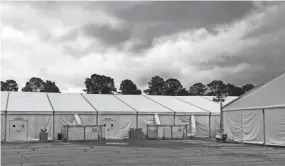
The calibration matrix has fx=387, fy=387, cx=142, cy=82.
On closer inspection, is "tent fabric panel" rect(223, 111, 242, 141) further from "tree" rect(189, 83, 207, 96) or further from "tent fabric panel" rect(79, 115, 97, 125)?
"tree" rect(189, 83, 207, 96)

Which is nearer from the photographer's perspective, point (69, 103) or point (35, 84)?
point (69, 103)

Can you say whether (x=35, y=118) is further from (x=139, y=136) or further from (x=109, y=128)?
(x=139, y=136)

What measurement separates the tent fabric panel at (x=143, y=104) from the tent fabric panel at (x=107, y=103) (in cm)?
98

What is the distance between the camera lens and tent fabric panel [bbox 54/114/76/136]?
118ft

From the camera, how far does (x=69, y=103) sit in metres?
38.8

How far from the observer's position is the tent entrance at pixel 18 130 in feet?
113

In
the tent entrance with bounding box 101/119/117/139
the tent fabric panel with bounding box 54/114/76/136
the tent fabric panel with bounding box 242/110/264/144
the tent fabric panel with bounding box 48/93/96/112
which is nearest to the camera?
the tent fabric panel with bounding box 242/110/264/144

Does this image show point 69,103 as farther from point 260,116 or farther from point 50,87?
point 50,87

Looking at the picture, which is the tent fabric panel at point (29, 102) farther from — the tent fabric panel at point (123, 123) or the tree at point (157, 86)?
the tree at point (157, 86)

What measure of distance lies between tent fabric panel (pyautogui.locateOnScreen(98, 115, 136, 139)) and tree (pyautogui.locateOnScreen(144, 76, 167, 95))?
72579 millimetres

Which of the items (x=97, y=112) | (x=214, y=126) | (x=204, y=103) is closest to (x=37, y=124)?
(x=97, y=112)

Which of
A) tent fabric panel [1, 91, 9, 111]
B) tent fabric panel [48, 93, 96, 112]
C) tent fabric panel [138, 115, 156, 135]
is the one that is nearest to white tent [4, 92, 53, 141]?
tent fabric panel [1, 91, 9, 111]

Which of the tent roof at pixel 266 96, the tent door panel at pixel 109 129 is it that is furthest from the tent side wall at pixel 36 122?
the tent roof at pixel 266 96

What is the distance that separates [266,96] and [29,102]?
2207cm
